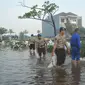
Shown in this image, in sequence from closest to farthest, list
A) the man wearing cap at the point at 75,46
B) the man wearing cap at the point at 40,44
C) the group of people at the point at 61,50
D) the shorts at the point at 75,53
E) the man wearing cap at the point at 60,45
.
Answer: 1. the man wearing cap at the point at 75,46
2. the shorts at the point at 75,53
3. the group of people at the point at 61,50
4. the man wearing cap at the point at 60,45
5. the man wearing cap at the point at 40,44

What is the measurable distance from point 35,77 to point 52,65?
2588mm

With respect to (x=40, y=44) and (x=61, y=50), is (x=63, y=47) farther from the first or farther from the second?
(x=40, y=44)

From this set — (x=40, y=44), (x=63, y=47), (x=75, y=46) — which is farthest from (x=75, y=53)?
(x=40, y=44)

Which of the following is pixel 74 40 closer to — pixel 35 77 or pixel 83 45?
pixel 35 77

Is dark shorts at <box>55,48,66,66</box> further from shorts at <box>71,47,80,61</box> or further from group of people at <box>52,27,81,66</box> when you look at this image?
shorts at <box>71,47,80,61</box>

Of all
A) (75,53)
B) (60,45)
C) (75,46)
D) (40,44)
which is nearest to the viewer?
(75,46)

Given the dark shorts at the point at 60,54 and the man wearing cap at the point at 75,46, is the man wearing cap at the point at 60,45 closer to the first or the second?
the dark shorts at the point at 60,54

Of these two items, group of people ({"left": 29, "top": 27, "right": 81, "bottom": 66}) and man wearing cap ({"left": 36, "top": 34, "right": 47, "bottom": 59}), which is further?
man wearing cap ({"left": 36, "top": 34, "right": 47, "bottom": 59})

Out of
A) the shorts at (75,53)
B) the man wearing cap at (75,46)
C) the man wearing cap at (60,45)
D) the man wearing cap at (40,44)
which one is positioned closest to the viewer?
the man wearing cap at (75,46)

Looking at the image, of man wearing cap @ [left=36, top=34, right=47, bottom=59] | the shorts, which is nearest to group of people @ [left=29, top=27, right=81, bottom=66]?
the shorts

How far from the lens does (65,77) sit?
9.45 meters

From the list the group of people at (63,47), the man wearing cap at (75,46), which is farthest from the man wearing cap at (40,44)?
the man wearing cap at (75,46)

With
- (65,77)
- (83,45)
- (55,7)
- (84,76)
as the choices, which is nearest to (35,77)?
(65,77)

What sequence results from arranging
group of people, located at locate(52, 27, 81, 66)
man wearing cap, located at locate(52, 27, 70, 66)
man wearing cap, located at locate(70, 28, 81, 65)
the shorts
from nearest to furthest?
man wearing cap, located at locate(70, 28, 81, 65) < the shorts < group of people, located at locate(52, 27, 81, 66) < man wearing cap, located at locate(52, 27, 70, 66)
